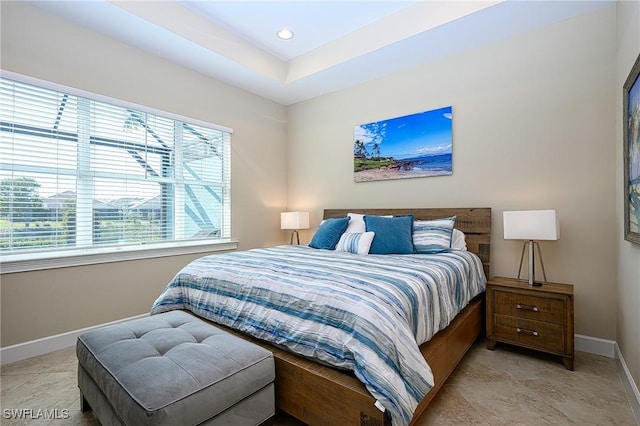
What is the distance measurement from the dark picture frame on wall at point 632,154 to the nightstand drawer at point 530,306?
0.62m

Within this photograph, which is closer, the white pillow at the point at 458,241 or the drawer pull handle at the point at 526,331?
the drawer pull handle at the point at 526,331

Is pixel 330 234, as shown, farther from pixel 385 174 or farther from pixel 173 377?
pixel 173 377

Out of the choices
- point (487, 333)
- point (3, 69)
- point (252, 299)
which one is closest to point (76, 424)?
point (252, 299)

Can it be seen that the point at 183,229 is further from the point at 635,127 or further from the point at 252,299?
the point at 635,127

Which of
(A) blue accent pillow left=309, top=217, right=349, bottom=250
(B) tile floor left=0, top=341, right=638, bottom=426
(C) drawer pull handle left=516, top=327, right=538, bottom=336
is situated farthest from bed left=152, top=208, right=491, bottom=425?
(A) blue accent pillow left=309, top=217, right=349, bottom=250

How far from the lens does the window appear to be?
2414mm

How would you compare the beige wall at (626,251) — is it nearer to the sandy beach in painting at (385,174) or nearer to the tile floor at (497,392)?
the tile floor at (497,392)

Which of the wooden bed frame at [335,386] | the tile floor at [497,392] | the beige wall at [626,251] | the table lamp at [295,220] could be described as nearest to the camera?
the wooden bed frame at [335,386]

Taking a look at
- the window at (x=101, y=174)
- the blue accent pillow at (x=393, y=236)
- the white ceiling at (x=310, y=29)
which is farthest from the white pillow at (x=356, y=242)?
the white ceiling at (x=310, y=29)

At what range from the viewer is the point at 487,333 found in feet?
8.08

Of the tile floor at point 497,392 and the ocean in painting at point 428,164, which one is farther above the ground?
the ocean in painting at point 428,164

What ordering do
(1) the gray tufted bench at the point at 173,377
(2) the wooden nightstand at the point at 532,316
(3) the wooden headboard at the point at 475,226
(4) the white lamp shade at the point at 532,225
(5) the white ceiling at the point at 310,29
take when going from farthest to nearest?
1. (3) the wooden headboard at the point at 475,226
2. (5) the white ceiling at the point at 310,29
3. (4) the white lamp shade at the point at 532,225
4. (2) the wooden nightstand at the point at 532,316
5. (1) the gray tufted bench at the point at 173,377

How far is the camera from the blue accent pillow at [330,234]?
314cm

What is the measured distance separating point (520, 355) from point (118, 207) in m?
3.69
